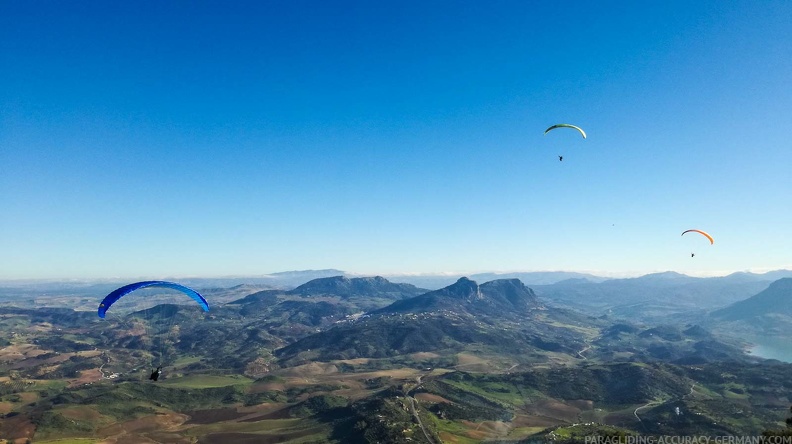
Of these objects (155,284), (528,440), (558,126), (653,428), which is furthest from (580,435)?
(155,284)

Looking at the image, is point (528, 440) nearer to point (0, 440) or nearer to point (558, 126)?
point (558, 126)

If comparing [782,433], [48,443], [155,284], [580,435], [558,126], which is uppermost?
[558,126]

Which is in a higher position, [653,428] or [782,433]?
[782,433]

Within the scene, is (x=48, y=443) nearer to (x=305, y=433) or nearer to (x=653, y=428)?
(x=305, y=433)

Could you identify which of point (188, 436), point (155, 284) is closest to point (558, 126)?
point (155, 284)

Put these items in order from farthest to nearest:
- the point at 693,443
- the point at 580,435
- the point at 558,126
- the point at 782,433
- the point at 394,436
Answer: the point at 394,436
the point at 580,435
the point at 693,443
the point at 558,126
the point at 782,433

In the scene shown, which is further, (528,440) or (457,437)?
(457,437)

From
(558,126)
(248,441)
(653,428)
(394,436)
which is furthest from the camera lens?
(653,428)

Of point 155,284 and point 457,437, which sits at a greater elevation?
point 155,284

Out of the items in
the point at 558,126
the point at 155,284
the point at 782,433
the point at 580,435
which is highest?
the point at 558,126

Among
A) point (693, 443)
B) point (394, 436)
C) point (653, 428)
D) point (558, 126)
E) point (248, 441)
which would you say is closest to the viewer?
point (558, 126)
